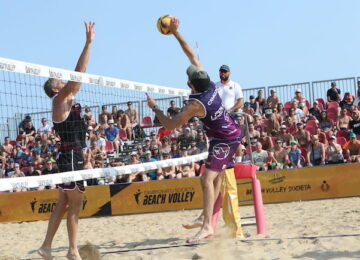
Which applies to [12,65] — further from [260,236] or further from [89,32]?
[260,236]

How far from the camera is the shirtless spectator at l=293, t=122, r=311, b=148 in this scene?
1216 cm

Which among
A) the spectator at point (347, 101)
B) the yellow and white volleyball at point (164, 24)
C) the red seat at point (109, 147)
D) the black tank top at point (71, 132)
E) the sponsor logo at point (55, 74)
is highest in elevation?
the yellow and white volleyball at point (164, 24)

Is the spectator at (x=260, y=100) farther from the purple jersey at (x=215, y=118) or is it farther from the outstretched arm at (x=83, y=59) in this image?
the outstretched arm at (x=83, y=59)

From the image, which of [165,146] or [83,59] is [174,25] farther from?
[165,146]

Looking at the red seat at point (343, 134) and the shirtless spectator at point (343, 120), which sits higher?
the shirtless spectator at point (343, 120)

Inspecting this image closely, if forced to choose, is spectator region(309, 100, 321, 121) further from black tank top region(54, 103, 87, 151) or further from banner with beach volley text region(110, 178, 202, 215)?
black tank top region(54, 103, 87, 151)

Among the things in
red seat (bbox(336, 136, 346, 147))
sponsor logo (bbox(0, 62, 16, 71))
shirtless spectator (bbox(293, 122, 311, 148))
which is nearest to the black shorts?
sponsor logo (bbox(0, 62, 16, 71))

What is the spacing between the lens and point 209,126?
18.4ft

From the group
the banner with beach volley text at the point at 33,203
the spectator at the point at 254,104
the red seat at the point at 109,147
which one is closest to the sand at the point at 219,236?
the banner with beach volley text at the point at 33,203

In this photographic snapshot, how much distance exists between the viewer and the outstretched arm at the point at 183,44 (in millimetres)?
5922

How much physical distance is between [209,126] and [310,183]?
595cm

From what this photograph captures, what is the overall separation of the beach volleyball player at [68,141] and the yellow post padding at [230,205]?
186cm

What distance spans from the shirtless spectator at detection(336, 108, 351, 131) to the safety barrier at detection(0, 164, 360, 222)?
88.1 inches

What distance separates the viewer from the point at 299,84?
1597 centimetres
